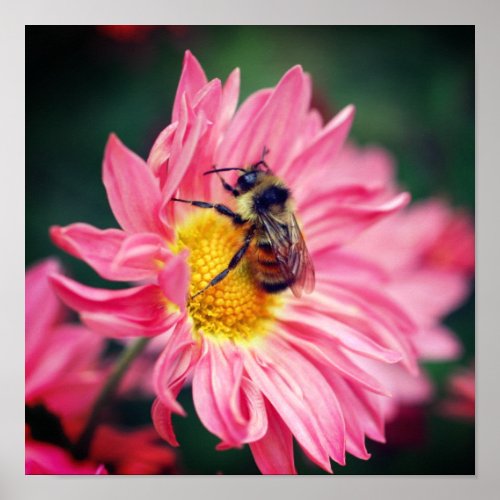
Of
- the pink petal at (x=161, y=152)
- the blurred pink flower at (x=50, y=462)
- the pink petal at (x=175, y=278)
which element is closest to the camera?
the pink petal at (x=175, y=278)

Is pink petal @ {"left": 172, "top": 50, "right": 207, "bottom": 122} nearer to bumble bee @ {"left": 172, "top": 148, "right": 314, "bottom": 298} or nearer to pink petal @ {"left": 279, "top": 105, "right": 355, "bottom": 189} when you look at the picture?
bumble bee @ {"left": 172, "top": 148, "right": 314, "bottom": 298}

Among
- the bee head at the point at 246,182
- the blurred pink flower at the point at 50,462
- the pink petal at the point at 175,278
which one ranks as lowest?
the blurred pink flower at the point at 50,462

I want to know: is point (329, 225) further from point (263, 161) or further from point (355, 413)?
point (355, 413)

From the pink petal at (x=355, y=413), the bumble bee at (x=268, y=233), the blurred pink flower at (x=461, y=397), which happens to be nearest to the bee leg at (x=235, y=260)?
the bumble bee at (x=268, y=233)

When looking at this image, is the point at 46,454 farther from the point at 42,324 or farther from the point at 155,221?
the point at 155,221

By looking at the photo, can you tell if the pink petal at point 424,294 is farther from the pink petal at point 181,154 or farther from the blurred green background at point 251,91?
the pink petal at point 181,154

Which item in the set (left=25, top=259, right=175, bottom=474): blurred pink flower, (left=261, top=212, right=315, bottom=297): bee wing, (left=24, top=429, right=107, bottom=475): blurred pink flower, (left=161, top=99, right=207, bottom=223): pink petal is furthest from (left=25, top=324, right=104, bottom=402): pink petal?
(left=261, top=212, right=315, bottom=297): bee wing

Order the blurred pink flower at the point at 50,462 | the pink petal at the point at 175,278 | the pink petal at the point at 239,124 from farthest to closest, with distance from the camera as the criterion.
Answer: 1. the blurred pink flower at the point at 50,462
2. the pink petal at the point at 239,124
3. the pink petal at the point at 175,278
